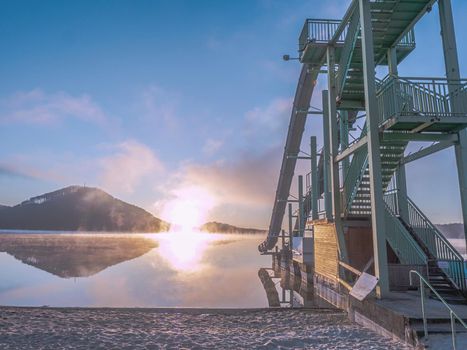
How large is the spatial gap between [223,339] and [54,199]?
21106cm

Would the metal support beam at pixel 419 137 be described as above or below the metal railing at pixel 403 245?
above

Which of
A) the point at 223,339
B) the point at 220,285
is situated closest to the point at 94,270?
the point at 220,285

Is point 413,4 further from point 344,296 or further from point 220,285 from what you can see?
point 220,285

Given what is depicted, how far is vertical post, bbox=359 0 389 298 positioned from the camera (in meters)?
8.85

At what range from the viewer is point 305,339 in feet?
22.8

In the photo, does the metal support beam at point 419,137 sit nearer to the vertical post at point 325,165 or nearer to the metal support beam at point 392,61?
the metal support beam at point 392,61

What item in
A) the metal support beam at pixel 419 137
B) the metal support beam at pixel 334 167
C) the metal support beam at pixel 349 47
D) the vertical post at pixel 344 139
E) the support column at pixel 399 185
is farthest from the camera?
the vertical post at pixel 344 139

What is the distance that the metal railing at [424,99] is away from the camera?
9.05 metres

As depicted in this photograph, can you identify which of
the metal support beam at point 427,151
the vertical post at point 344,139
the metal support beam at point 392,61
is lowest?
the metal support beam at point 427,151

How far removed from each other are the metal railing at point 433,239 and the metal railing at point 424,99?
3.81 m

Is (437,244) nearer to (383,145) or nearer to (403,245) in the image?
(403,245)

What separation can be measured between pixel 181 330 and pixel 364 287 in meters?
4.04

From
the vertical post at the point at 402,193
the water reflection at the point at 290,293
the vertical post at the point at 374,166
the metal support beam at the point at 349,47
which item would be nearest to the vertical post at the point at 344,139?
the vertical post at the point at 402,193

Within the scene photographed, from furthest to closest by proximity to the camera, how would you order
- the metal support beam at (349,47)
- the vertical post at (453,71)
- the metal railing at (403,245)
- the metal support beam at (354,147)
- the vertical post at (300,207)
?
the vertical post at (300,207) → the metal support beam at (349,47) → the metal railing at (403,245) → the metal support beam at (354,147) → the vertical post at (453,71)
